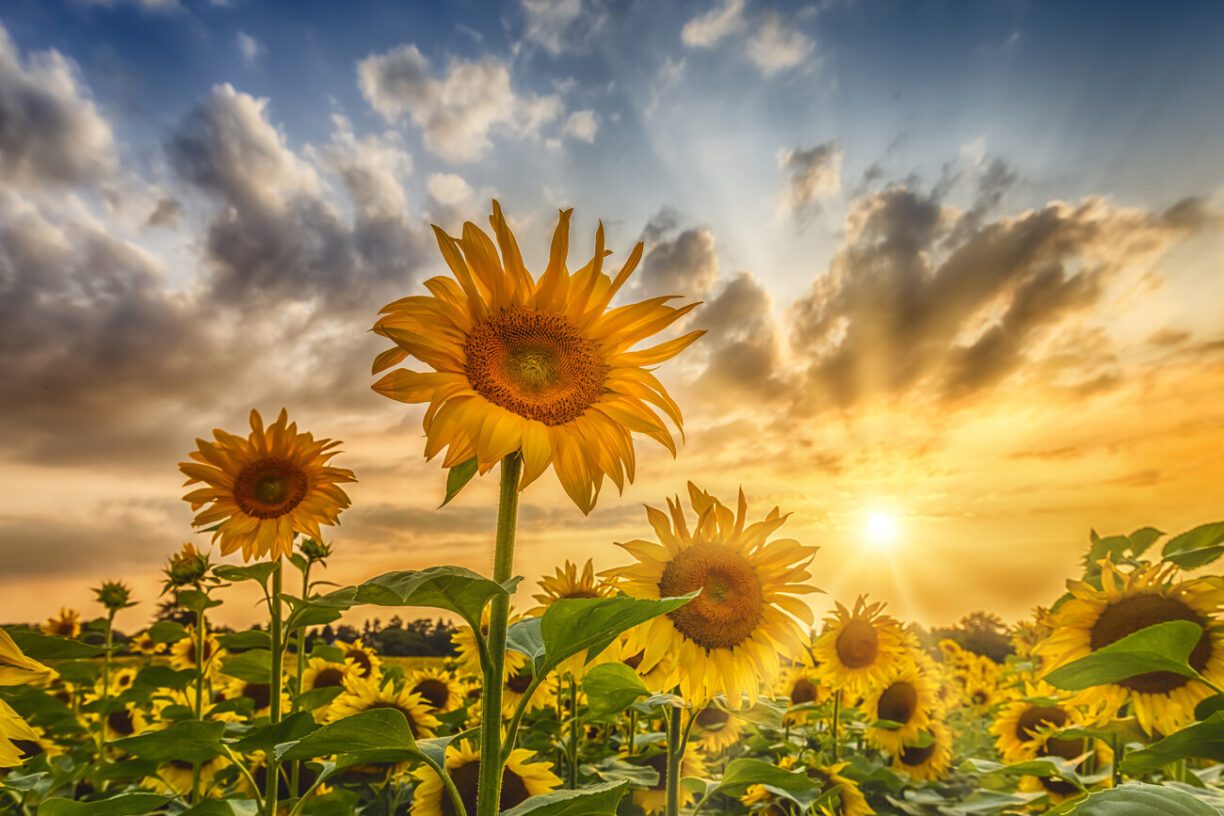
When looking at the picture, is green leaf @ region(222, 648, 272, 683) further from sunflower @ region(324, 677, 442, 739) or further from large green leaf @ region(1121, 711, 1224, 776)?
large green leaf @ region(1121, 711, 1224, 776)

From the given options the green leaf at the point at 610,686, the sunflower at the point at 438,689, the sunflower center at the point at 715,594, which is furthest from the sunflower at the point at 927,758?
the green leaf at the point at 610,686

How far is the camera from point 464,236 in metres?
1.84

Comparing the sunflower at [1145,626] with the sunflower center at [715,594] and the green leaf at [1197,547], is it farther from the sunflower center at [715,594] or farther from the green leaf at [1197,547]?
the sunflower center at [715,594]

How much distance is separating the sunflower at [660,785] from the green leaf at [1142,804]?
2404 mm

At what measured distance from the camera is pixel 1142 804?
4.08ft

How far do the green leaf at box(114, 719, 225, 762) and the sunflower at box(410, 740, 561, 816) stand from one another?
3.25ft

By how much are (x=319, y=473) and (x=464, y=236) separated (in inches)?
81.0

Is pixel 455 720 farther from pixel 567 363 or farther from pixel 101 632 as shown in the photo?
pixel 567 363

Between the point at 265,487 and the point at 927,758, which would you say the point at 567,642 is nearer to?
the point at 265,487

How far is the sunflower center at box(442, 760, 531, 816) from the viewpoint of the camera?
10.5 feet

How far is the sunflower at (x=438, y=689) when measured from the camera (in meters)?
5.35

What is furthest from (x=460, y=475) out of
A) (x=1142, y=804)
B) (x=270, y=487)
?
(x=270, y=487)

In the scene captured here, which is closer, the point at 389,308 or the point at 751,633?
the point at 389,308

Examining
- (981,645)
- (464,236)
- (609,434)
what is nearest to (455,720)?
(609,434)
